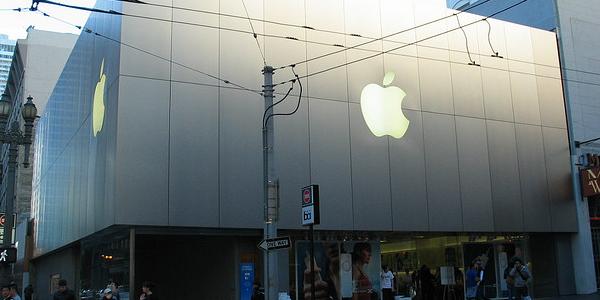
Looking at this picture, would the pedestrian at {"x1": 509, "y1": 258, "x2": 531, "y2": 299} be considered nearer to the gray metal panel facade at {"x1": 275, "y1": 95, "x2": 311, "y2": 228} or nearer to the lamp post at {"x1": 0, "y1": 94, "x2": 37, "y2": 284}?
the gray metal panel facade at {"x1": 275, "y1": 95, "x2": 311, "y2": 228}

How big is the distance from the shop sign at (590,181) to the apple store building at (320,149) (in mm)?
561

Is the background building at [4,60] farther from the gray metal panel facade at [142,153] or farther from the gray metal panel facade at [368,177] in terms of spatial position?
the gray metal panel facade at [368,177]

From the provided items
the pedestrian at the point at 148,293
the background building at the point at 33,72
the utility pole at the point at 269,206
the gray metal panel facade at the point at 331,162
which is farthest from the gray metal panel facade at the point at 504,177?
the background building at the point at 33,72

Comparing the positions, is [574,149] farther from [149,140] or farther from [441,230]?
[149,140]

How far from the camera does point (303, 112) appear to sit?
2086cm

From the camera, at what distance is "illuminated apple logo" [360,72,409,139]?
22.2 metres

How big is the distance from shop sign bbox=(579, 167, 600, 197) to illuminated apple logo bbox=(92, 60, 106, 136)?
19481 mm

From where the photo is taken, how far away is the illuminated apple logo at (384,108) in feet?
72.9

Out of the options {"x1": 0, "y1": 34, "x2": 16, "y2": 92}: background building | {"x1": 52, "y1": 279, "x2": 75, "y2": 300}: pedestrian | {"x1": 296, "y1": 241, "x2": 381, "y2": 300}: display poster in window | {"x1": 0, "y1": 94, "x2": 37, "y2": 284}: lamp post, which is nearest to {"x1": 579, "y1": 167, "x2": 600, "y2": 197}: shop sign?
{"x1": 296, "y1": 241, "x2": 381, "y2": 300}: display poster in window

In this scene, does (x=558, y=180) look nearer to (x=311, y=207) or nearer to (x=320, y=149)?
(x=320, y=149)

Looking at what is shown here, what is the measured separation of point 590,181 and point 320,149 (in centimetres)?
1251

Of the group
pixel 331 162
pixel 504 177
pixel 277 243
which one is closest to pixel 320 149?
pixel 331 162

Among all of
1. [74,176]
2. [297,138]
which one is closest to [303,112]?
[297,138]

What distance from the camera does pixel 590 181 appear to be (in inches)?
1017
